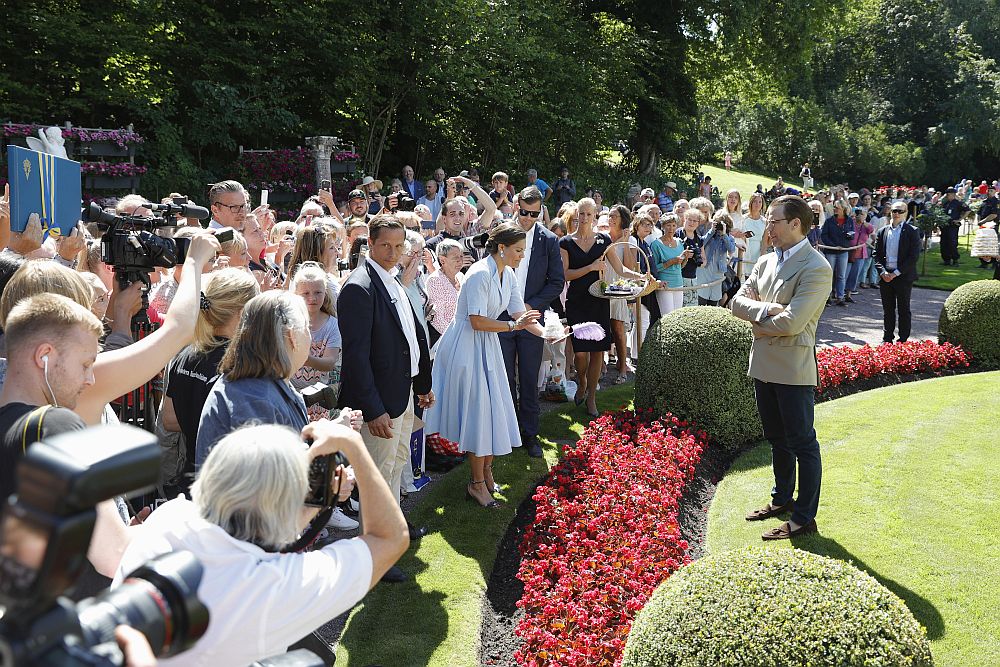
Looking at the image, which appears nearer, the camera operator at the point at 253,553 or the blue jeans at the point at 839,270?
the camera operator at the point at 253,553

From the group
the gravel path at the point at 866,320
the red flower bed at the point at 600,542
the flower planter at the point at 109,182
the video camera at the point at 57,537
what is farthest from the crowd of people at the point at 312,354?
the flower planter at the point at 109,182

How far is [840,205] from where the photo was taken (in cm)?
1772

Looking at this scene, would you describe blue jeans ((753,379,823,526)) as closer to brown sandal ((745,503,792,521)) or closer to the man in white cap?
brown sandal ((745,503,792,521))

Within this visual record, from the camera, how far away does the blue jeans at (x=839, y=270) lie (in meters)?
18.0

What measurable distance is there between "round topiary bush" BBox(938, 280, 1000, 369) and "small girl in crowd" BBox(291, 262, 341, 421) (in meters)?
9.81

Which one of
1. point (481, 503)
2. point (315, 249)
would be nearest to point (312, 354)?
point (315, 249)

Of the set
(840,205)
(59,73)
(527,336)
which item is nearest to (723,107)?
(840,205)

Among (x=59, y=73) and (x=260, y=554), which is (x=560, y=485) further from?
(x=59, y=73)

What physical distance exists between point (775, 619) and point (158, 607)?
2722mm

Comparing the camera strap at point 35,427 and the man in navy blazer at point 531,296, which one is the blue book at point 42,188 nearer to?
the camera strap at point 35,427

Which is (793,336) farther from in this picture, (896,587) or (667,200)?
(667,200)

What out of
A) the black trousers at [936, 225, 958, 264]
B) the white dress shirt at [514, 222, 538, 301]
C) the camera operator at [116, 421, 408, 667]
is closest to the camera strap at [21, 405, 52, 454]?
the camera operator at [116, 421, 408, 667]

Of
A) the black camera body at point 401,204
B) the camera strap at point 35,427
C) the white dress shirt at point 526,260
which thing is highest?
the black camera body at point 401,204

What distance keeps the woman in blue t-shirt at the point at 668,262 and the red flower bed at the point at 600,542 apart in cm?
352
